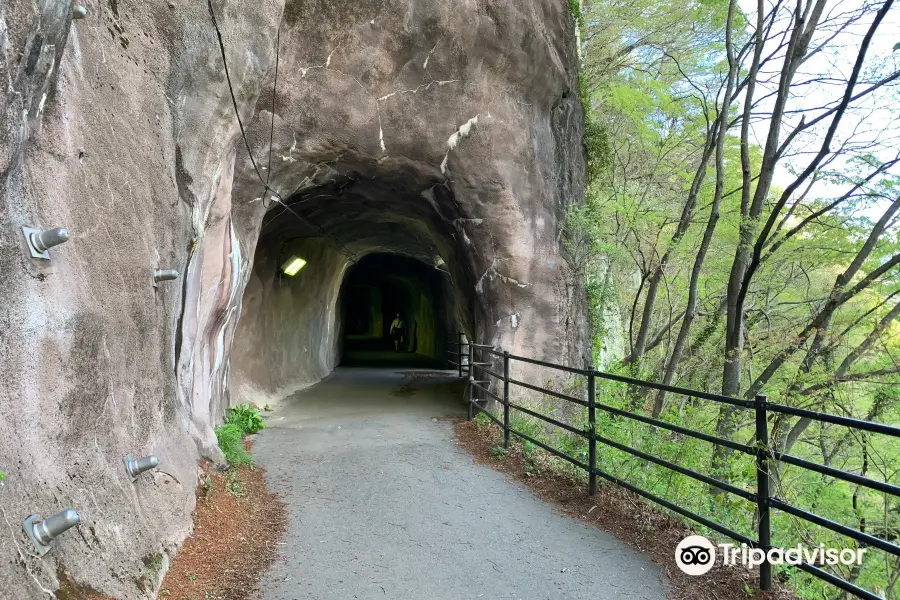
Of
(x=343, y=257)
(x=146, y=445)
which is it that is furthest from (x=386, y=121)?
(x=343, y=257)

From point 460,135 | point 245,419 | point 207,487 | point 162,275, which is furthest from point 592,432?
point 460,135

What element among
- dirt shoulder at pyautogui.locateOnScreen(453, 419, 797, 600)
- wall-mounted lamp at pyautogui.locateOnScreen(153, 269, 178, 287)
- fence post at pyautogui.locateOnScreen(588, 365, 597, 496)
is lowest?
dirt shoulder at pyautogui.locateOnScreen(453, 419, 797, 600)

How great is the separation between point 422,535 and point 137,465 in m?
2.10

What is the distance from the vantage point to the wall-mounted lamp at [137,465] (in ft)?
11.2

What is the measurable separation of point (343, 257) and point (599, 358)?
8680mm

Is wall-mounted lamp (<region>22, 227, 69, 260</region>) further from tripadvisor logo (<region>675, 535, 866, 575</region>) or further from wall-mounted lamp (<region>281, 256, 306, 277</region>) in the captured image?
wall-mounted lamp (<region>281, 256, 306, 277</region>)

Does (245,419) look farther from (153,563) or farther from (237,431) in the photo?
(153,563)

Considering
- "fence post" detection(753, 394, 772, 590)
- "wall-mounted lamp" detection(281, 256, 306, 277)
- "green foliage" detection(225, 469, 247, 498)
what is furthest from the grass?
"fence post" detection(753, 394, 772, 590)

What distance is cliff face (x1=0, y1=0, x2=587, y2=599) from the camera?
8.88 feet

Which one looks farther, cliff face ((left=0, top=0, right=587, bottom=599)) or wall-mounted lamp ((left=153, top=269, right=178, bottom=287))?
wall-mounted lamp ((left=153, top=269, right=178, bottom=287))

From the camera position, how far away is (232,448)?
20.9ft

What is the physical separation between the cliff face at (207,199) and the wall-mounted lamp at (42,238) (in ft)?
0.16

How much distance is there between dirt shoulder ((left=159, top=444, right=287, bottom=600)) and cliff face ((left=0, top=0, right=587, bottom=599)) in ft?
0.62

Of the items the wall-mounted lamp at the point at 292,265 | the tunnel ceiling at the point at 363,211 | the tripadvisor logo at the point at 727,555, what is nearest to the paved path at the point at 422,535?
the tripadvisor logo at the point at 727,555
